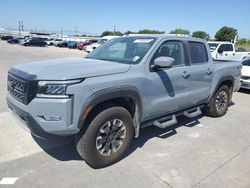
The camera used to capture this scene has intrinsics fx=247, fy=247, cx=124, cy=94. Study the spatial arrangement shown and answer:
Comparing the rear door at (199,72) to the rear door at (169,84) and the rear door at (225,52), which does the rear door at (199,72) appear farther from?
the rear door at (225,52)

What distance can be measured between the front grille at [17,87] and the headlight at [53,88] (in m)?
0.24

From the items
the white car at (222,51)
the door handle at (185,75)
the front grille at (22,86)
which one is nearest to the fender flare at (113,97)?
the front grille at (22,86)

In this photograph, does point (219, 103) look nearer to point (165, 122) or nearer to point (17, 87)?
point (165, 122)

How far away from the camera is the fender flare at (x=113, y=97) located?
3.12 m

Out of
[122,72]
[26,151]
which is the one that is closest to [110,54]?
[122,72]

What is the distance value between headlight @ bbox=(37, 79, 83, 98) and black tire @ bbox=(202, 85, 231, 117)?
3904 millimetres

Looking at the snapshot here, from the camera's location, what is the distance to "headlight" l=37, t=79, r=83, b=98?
2.96 metres

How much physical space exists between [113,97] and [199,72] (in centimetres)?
230

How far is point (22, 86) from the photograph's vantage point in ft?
10.4

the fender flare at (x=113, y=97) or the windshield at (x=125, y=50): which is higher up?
the windshield at (x=125, y=50)

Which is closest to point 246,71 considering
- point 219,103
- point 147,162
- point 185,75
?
point 219,103

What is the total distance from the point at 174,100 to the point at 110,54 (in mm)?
1414

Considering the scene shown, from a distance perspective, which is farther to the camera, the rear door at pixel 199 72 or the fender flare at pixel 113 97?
the rear door at pixel 199 72

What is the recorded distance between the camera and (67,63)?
12.0ft
